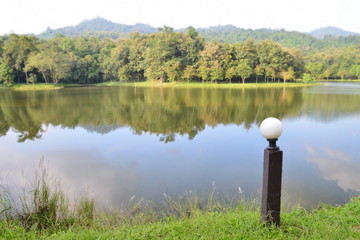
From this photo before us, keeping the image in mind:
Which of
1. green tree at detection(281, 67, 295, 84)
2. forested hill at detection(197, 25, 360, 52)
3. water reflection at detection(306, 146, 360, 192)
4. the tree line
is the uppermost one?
forested hill at detection(197, 25, 360, 52)

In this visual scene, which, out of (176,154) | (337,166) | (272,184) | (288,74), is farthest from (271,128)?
(288,74)

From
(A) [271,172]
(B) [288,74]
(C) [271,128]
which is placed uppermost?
(B) [288,74]

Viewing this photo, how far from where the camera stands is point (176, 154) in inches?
→ 290

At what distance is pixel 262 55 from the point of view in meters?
39.7

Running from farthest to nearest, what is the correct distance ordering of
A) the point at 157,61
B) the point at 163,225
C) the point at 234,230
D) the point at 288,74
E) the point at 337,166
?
the point at 157,61, the point at 288,74, the point at 337,166, the point at 163,225, the point at 234,230

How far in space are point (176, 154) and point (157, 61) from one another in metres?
34.5

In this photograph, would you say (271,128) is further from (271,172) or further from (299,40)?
(299,40)

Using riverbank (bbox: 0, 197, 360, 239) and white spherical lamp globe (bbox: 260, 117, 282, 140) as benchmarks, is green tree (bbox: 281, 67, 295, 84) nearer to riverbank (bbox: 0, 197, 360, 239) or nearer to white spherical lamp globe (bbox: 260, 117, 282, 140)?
riverbank (bbox: 0, 197, 360, 239)

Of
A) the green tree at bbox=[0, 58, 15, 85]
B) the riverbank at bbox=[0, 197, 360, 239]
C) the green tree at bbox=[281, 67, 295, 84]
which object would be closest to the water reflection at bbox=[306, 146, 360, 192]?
the riverbank at bbox=[0, 197, 360, 239]

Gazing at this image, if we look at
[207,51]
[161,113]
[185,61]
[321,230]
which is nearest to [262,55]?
[207,51]

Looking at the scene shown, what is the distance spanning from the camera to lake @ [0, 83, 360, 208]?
5.20 metres

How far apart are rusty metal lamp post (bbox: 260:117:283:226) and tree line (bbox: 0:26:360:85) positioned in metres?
35.9

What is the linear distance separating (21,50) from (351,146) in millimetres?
39389

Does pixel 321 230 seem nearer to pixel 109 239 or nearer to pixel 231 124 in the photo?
pixel 109 239
